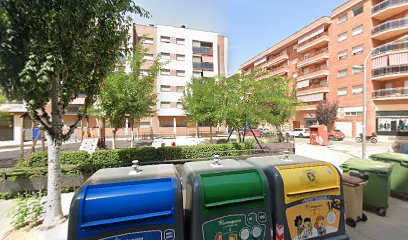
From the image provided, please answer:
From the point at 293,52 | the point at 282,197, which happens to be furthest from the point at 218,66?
the point at 282,197

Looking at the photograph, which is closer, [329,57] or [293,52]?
[329,57]

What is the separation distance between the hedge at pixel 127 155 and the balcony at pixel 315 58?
97.3 feet

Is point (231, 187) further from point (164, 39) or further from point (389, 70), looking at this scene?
point (164, 39)

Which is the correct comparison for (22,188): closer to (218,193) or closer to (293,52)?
(218,193)

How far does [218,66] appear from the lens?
3334cm

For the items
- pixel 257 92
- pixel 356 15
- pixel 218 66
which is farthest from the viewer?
pixel 218 66

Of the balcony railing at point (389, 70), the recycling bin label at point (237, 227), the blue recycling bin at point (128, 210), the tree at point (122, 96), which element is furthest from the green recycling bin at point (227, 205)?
the balcony railing at point (389, 70)

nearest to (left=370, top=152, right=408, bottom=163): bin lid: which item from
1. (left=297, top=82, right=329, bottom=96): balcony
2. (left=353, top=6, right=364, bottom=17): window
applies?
(left=297, top=82, right=329, bottom=96): balcony

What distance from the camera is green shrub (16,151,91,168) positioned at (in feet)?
21.9

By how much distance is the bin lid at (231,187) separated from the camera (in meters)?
2.56

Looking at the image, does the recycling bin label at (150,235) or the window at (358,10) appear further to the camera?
the window at (358,10)

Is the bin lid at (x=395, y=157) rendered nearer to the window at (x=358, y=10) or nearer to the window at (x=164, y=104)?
the window at (x=164, y=104)

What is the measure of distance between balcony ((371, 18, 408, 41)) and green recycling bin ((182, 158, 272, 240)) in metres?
30.9

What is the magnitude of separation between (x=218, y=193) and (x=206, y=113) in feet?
32.9
